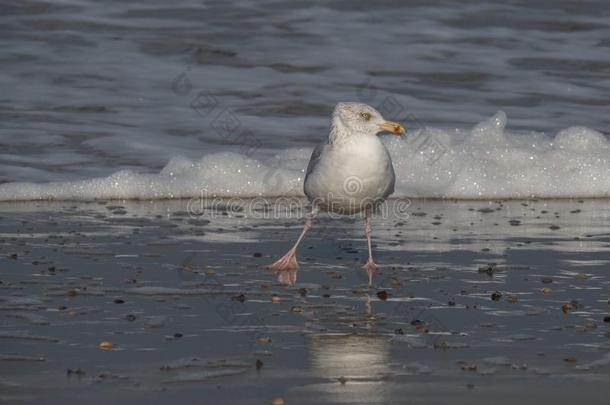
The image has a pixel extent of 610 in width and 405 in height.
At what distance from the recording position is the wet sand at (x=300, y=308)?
17.7ft

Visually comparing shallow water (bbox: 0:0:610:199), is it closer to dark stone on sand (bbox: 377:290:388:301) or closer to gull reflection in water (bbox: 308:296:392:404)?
dark stone on sand (bbox: 377:290:388:301)

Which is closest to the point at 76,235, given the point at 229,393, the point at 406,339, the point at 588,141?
the point at 406,339

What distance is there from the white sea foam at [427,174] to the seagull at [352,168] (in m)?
3.35

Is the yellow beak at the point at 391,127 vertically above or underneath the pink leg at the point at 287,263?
above

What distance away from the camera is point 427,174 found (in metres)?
12.4

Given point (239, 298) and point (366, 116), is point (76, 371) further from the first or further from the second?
point (366, 116)

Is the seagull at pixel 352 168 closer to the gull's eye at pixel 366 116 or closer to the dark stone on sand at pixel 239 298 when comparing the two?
the gull's eye at pixel 366 116

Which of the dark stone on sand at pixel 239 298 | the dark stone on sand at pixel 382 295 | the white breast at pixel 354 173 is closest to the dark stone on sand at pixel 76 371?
the dark stone on sand at pixel 239 298

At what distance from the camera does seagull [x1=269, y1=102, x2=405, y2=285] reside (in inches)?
332

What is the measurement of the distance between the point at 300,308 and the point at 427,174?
5509 millimetres

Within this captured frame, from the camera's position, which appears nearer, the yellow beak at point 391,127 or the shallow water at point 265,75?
the yellow beak at point 391,127

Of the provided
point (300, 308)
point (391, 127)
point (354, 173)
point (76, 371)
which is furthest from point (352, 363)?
point (391, 127)

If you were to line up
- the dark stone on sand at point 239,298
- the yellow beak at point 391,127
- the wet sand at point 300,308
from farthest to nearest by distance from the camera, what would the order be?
the yellow beak at point 391,127
the dark stone on sand at point 239,298
the wet sand at point 300,308

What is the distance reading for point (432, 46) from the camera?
19812 mm
